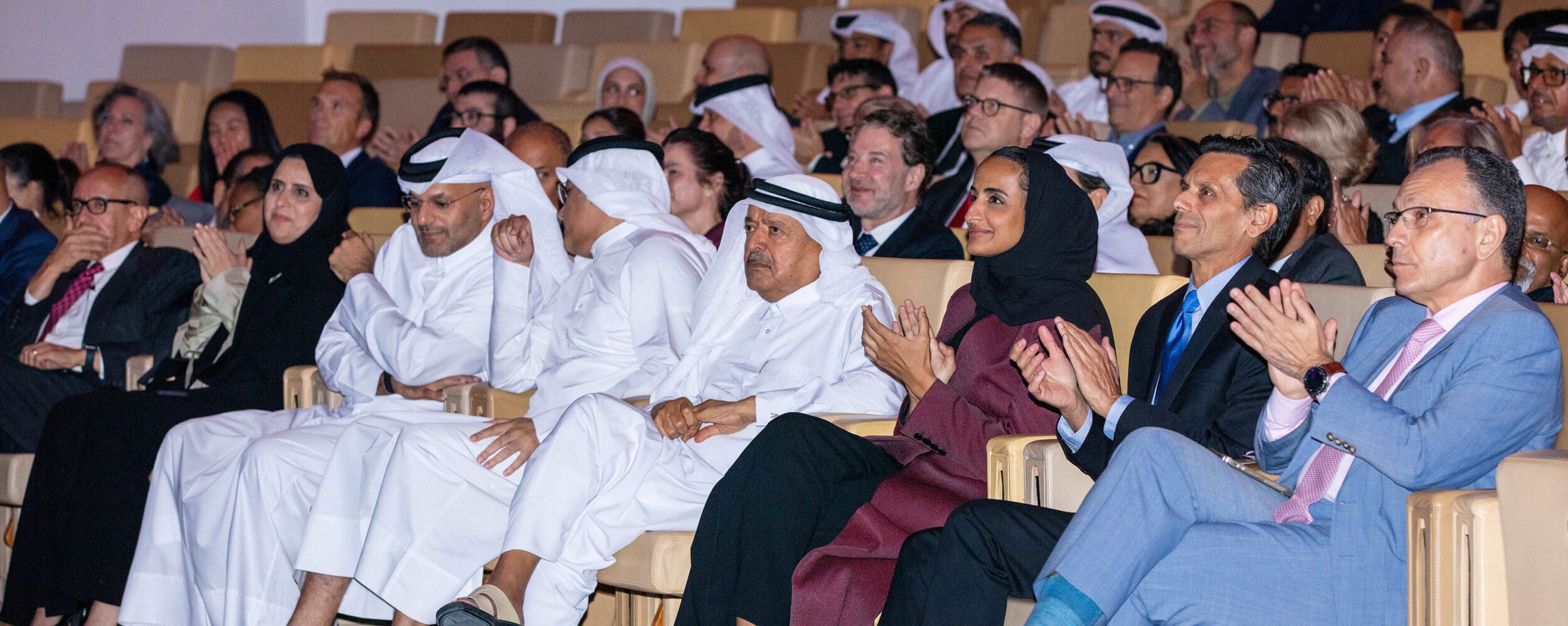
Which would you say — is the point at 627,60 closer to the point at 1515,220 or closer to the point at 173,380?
the point at 173,380

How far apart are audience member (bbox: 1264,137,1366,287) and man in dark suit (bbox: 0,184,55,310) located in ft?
13.0

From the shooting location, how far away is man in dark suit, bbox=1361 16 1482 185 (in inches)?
184

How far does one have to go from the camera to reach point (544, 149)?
4.20m

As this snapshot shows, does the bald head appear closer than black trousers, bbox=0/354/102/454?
No

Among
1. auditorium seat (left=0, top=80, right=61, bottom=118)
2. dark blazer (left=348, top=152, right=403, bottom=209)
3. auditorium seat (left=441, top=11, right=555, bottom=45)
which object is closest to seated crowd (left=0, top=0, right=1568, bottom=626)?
dark blazer (left=348, top=152, right=403, bottom=209)

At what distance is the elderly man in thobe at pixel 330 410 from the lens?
337cm

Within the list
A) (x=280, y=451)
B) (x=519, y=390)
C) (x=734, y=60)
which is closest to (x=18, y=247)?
(x=280, y=451)

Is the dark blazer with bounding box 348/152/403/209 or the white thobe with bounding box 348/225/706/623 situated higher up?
the dark blazer with bounding box 348/152/403/209

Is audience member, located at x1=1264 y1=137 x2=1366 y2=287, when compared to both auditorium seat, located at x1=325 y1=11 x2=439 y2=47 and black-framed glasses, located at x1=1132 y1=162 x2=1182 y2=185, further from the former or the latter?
auditorium seat, located at x1=325 y1=11 x2=439 y2=47

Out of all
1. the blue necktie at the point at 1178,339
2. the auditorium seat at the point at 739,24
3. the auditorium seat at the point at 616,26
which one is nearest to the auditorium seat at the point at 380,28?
the auditorium seat at the point at 616,26

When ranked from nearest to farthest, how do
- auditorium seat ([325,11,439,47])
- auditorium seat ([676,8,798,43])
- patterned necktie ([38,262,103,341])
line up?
patterned necktie ([38,262,103,341]), auditorium seat ([676,8,798,43]), auditorium seat ([325,11,439,47])

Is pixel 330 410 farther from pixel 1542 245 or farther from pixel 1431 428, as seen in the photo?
pixel 1542 245

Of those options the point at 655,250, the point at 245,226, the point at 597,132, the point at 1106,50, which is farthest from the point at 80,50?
the point at 655,250

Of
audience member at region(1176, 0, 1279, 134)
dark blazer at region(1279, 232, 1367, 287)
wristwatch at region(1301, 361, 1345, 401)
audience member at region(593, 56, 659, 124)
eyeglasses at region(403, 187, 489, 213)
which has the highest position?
audience member at region(1176, 0, 1279, 134)
